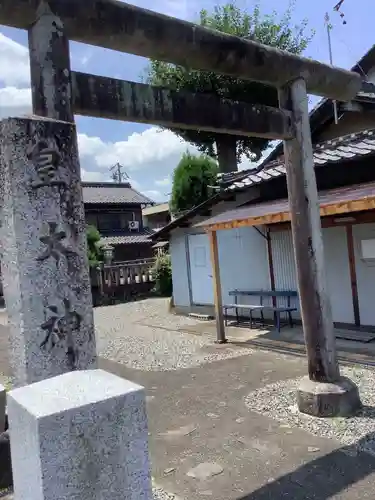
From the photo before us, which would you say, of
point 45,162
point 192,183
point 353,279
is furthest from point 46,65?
point 192,183

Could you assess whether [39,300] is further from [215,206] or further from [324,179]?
[215,206]

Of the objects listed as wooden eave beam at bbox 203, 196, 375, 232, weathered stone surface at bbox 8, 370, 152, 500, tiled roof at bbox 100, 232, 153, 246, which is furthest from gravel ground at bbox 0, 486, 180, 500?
tiled roof at bbox 100, 232, 153, 246

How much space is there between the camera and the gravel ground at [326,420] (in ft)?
13.6

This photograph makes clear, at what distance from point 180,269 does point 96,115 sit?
9747mm

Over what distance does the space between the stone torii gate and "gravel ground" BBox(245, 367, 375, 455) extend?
174 millimetres

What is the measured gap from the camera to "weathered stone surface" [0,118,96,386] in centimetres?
255

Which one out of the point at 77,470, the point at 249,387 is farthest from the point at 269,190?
the point at 77,470

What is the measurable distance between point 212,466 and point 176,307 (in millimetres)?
9627

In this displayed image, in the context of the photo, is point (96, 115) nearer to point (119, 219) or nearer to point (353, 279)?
point (353, 279)

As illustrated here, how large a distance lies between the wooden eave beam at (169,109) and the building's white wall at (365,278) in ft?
15.0

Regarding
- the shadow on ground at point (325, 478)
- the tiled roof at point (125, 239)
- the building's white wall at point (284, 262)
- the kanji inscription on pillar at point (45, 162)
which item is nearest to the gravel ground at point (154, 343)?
the building's white wall at point (284, 262)

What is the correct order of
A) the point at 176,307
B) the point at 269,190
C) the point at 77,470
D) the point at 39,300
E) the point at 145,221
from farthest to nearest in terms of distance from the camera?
the point at 145,221
the point at 176,307
the point at 269,190
the point at 39,300
the point at 77,470

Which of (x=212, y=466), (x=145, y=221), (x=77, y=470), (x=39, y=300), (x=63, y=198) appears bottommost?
(x=212, y=466)

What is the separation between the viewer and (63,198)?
8.81 feet
